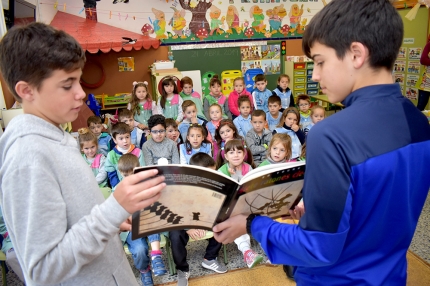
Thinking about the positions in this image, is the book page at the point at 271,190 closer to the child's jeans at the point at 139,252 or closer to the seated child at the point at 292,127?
the child's jeans at the point at 139,252

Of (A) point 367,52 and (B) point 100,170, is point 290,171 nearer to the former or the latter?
(A) point 367,52

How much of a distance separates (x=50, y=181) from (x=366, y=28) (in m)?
0.78

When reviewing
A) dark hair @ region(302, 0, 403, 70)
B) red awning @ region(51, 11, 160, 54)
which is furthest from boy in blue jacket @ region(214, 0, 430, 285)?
red awning @ region(51, 11, 160, 54)

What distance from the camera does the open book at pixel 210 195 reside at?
90 cm

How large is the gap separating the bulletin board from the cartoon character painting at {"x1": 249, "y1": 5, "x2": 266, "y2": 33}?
2.48 metres

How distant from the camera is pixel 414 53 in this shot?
19.0 ft

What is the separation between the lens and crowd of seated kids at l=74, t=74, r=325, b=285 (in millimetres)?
2240

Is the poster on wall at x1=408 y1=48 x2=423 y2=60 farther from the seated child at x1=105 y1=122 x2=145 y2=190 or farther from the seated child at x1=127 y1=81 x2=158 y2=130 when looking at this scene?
the seated child at x1=105 y1=122 x2=145 y2=190

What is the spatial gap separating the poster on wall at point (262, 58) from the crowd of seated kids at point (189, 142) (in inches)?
75.5

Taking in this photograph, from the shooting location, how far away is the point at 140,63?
20.6 ft

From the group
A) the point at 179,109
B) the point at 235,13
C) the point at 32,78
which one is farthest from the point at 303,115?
the point at 32,78

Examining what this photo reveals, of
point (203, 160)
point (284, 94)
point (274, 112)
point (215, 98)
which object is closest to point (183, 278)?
point (203, 160)

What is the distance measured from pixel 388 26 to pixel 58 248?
88 centimetres

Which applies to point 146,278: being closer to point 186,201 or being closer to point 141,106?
point 186,201
